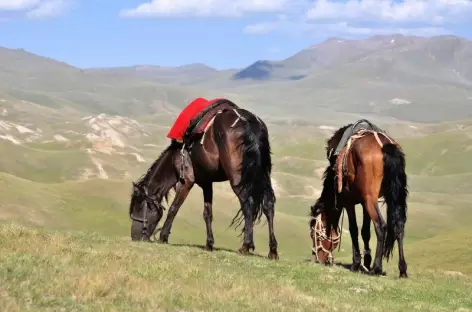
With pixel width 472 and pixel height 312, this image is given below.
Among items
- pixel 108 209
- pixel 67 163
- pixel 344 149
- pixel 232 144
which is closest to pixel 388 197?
pixel 344 149

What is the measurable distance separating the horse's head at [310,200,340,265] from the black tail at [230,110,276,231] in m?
2.30

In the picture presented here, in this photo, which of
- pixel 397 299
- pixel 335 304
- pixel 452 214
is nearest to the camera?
pixel 335 304

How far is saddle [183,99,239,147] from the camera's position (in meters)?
17.5

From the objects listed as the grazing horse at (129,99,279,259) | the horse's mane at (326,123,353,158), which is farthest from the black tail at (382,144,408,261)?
the grazing horse at (129,99,279,259)

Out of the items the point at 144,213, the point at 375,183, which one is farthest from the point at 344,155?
the point at 144,213

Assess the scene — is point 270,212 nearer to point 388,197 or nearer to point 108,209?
point 388,197

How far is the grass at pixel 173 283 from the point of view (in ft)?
29.2

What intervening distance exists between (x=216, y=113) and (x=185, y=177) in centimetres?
195

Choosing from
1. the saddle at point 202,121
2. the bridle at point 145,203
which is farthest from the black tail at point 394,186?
the bridle at point 145,203

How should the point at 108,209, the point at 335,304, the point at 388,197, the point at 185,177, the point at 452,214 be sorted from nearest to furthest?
1. the point at 335,304
2. the point at 388,197
3. the point at 185,177
4. the point at 108,209
5. the point at 452,214

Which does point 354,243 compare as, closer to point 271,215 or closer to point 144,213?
point 271,215

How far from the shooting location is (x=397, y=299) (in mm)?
13172

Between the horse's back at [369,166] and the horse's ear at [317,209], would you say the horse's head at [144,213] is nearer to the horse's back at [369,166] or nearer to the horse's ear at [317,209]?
the horse's ear at [317,209]

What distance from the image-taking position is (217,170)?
1739cm
